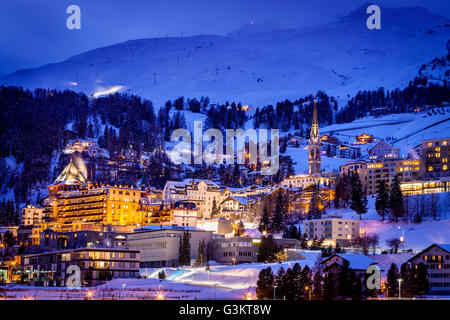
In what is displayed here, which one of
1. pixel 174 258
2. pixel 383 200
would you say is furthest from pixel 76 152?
pixel 383 200

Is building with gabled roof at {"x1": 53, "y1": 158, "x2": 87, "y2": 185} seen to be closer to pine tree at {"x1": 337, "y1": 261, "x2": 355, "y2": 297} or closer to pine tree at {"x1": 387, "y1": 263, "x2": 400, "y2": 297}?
pine tree at {"x1": 337, "y1": 261, "x2": 355, "y2": 297}

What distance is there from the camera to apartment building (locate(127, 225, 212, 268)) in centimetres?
11469

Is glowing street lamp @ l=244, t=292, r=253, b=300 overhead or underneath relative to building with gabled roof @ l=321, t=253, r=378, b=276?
underneath

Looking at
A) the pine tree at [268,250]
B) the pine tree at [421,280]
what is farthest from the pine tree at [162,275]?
the pine tree at [421,280]

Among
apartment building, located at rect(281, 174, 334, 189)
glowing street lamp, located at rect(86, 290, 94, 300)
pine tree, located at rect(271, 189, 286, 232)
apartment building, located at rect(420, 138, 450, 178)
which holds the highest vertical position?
apartment building, located at rect(420, 138, 450, 178)

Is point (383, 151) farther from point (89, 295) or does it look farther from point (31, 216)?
point (89, 295)

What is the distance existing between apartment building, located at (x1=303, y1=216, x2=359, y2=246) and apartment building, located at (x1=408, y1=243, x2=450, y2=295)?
26.2m

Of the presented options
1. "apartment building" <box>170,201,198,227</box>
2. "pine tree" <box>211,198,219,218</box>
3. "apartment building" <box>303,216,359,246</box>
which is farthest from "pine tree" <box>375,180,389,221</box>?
"pine tree" <box>211,198,219,218</box>

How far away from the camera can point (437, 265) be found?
273 feet

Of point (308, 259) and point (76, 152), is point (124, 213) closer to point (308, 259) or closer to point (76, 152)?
point (76, 152)
